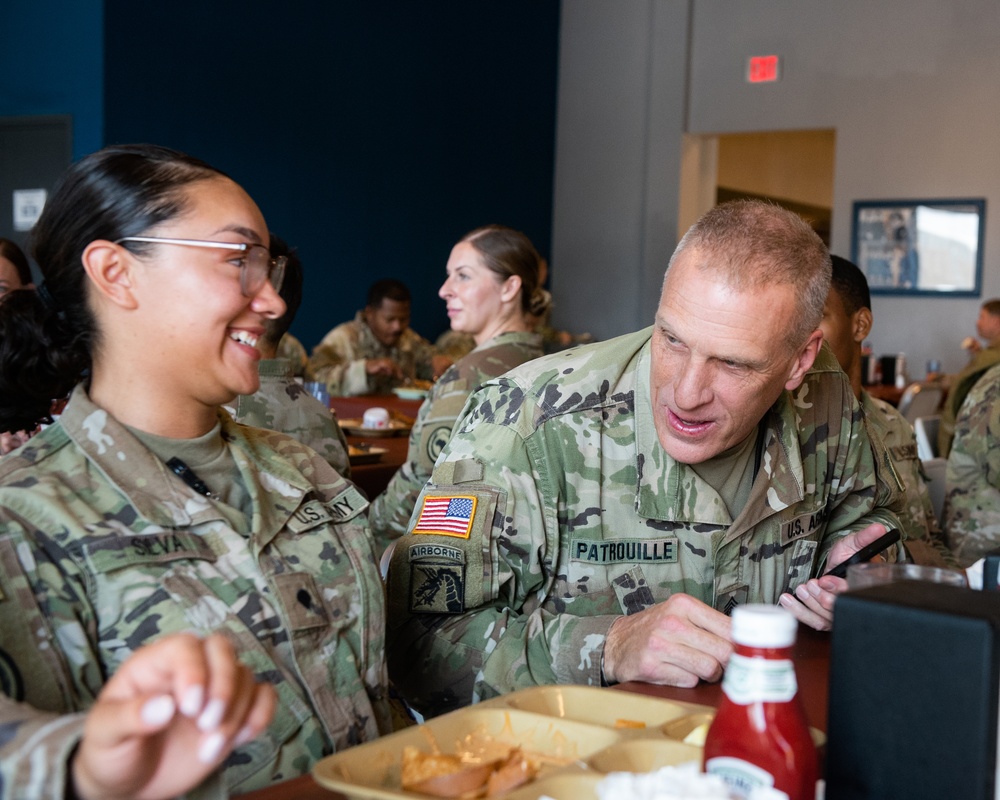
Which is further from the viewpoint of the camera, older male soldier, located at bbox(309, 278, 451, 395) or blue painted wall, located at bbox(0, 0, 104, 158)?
older male soldier, located at bbox(309, 278, 451, 395)

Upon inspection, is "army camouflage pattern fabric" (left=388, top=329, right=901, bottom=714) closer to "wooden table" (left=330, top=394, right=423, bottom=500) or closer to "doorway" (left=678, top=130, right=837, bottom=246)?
"wooden table" (left=330, top=394, right=423, bottom=500)

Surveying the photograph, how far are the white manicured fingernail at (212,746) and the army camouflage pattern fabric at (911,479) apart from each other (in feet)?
7.43

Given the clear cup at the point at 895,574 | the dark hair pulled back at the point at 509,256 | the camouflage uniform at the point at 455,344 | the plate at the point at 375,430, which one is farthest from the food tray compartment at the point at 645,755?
the camouflage uniform at the point at 455,344

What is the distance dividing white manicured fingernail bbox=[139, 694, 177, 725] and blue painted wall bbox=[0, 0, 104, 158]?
6.21m

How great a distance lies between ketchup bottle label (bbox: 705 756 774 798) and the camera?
2.76 feet

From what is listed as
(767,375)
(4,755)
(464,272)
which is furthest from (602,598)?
(464,272)

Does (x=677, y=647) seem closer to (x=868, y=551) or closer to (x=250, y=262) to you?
(x=868, y=551)

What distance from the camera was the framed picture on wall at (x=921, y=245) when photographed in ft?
27.7

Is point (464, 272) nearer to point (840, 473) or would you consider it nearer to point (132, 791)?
point (840, 473)

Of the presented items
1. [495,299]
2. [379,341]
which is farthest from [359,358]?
[495,299]

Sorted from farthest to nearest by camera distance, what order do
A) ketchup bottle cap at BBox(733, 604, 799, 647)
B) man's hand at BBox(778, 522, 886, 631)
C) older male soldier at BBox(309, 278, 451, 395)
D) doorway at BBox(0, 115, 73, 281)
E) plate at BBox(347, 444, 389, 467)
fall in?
older male soldier at BBox(309, 278, 451, 395) → doorway at BBox(0, 115, 73, 281) → plate at BBox(347, 444, 389, 467) → man's hand at BBox(778, 522, 886, 631) → ketchup bottle cap at BBox(733, 604, 799, 647)

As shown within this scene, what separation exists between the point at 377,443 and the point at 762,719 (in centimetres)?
357

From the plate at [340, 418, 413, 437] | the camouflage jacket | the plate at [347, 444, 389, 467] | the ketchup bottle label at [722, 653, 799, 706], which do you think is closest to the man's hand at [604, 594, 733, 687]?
the ketchup bottle label at [722, 653, 799, 706]

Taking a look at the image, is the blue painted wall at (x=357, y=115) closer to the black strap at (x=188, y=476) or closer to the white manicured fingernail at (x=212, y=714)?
the black strap at (x=188, y=476)
